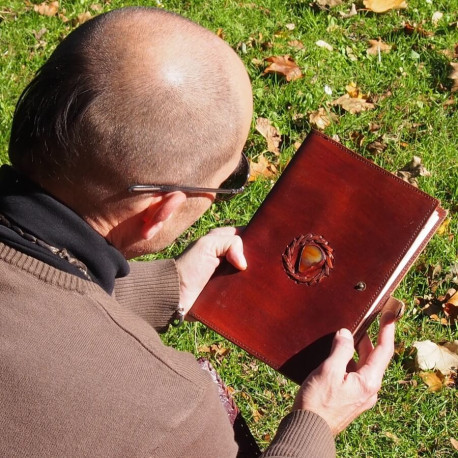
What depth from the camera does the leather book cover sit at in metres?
2.33

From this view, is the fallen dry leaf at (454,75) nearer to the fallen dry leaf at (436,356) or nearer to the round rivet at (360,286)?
the fallen dry leaf at (436,356)

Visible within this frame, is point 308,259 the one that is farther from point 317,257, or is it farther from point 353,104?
point 353,104

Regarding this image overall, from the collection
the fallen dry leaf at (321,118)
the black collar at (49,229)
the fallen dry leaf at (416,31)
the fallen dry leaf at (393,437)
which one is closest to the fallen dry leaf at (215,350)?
the fallen dry leaf at (393,437)

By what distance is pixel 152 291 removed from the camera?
8.34ft

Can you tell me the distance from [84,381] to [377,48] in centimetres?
Answer: 351

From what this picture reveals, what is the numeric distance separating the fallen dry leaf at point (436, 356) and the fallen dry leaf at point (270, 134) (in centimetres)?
130

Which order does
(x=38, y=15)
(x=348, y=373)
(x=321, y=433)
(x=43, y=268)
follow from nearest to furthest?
(x=43, y=268) → (x=321, y=433) → (x=348, y=373) → (x=38, y=15)

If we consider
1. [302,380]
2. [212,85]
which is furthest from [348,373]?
[212,85]

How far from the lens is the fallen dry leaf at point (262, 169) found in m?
3.87

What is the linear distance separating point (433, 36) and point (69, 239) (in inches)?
141

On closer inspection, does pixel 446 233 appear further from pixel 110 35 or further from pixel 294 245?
pixel 110 35

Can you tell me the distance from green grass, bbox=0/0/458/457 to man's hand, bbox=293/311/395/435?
97cm

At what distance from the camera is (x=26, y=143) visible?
73.4 inches

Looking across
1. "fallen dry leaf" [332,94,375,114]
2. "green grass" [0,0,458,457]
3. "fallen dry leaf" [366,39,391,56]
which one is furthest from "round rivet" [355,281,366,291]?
"fallen dry leaf" [366,39,391,56]
